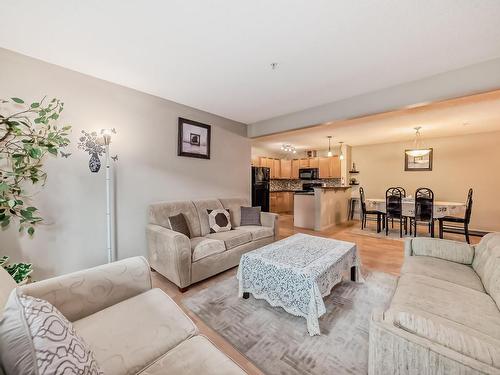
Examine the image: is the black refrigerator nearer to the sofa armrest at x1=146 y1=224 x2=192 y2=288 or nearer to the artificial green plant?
the sofa armrest at x1=146 y1=224 x2=192 y2=288

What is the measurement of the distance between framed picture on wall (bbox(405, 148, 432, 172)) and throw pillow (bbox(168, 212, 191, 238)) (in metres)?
6.17

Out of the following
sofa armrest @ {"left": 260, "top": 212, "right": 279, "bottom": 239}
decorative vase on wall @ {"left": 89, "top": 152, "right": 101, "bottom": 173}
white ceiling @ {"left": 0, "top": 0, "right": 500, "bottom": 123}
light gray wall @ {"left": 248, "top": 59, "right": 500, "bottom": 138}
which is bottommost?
sofa armrest @ {"left": 260, "top": 212, "right": 279, "bottom": 239}

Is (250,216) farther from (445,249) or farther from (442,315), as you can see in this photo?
(442,315)

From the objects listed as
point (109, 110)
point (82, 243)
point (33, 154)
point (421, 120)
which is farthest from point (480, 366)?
point (421, 120)

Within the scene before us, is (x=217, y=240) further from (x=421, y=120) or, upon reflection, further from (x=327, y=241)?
(x=421, y=120)

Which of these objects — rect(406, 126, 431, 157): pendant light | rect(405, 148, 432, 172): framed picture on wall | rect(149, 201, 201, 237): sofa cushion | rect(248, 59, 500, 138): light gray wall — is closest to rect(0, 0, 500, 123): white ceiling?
rect(248, 59, 500, 138): light gray wall

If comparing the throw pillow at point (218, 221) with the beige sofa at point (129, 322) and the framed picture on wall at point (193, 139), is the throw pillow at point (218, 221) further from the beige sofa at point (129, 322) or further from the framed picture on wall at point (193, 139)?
the beige sofa at point (129, 322)

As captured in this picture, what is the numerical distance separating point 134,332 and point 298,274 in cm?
120

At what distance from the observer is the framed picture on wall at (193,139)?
328cm

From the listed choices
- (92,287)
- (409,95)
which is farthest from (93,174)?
(409,95)

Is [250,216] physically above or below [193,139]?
below

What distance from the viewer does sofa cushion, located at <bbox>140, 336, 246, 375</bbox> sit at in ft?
2.86

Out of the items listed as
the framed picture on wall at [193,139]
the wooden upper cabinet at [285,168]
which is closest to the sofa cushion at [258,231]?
the framed picture on wall at [193,139]

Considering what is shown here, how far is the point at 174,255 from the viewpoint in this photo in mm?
2236
